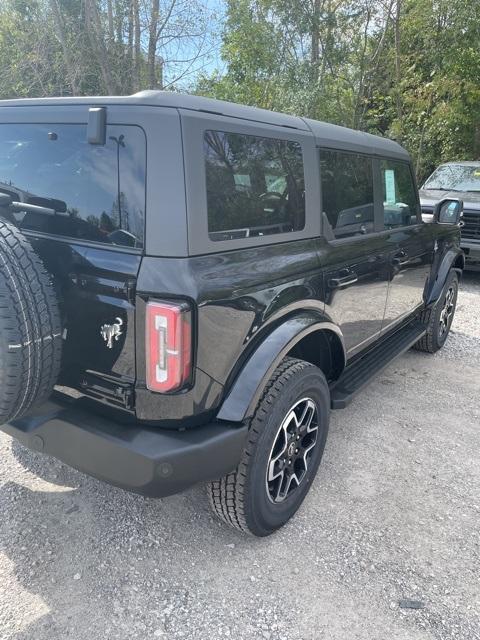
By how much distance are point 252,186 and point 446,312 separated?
3.55 meters

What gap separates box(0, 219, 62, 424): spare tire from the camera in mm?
1739

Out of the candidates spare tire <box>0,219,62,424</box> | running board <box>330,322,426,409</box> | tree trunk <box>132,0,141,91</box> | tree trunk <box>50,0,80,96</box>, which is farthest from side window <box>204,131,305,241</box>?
tree trunk <box>50,0,80,96</box>

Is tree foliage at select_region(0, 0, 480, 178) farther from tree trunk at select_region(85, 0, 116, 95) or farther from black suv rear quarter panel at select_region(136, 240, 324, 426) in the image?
black suv rear quarter panel at select_region(136, 240, 324, 426)

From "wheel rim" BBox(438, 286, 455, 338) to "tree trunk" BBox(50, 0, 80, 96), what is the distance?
24.4 feet

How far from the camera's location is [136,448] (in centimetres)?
183

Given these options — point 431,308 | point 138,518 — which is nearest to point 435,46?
point 431,308

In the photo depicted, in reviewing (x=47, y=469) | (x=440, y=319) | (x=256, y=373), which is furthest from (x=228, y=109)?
(x=440, y=319)

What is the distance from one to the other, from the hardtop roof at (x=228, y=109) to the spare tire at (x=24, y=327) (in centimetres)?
62

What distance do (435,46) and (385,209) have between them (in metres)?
10.5

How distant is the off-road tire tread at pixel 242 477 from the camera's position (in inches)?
84.5

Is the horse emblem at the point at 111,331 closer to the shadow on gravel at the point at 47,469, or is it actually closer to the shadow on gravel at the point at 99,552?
the shadow on gravel at the point at 99,552

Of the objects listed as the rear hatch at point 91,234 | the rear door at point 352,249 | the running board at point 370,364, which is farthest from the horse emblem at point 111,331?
the running board at point 370,364

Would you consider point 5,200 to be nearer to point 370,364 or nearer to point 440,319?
point 370,364

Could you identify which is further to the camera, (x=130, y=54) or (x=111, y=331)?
(x=130, y=54)
